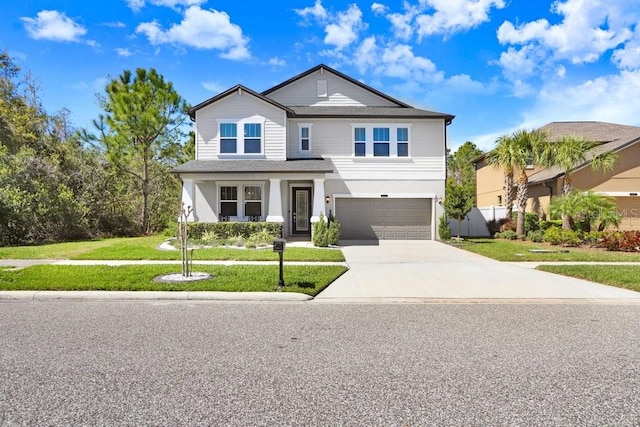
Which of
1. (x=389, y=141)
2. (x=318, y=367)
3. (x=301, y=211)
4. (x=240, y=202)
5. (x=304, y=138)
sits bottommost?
(x=318, y=367)

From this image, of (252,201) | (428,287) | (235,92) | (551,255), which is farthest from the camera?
(252,201)

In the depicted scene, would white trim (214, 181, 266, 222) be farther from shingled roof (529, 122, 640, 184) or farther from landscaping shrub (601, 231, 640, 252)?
shingled roof (529, 122, 640, 184)

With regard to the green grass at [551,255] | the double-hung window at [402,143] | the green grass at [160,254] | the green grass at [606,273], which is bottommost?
the green grass at [606,273]

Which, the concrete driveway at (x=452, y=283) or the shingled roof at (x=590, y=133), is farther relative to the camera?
the shingled roof at (x=590, y=133)

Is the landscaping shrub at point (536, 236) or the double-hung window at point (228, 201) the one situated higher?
the double-hung window at point (228, 201)

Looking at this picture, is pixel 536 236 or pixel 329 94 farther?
pixel 329 94

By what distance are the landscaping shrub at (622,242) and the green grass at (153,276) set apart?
11.3m

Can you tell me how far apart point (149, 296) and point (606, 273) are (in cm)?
1032

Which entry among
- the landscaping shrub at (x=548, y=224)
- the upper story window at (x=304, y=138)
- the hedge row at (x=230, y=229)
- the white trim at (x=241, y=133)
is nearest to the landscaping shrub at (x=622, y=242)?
the landscaping shrub at (x=548, y=224)

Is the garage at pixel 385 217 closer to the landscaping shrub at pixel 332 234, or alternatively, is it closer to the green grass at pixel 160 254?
the landscaping shrub at pixel 332 234

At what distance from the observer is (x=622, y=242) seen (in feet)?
48.2

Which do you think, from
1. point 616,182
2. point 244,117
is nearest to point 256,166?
point 244,117

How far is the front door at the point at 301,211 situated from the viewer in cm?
1950

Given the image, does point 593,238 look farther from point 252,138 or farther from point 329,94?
point 252,138
